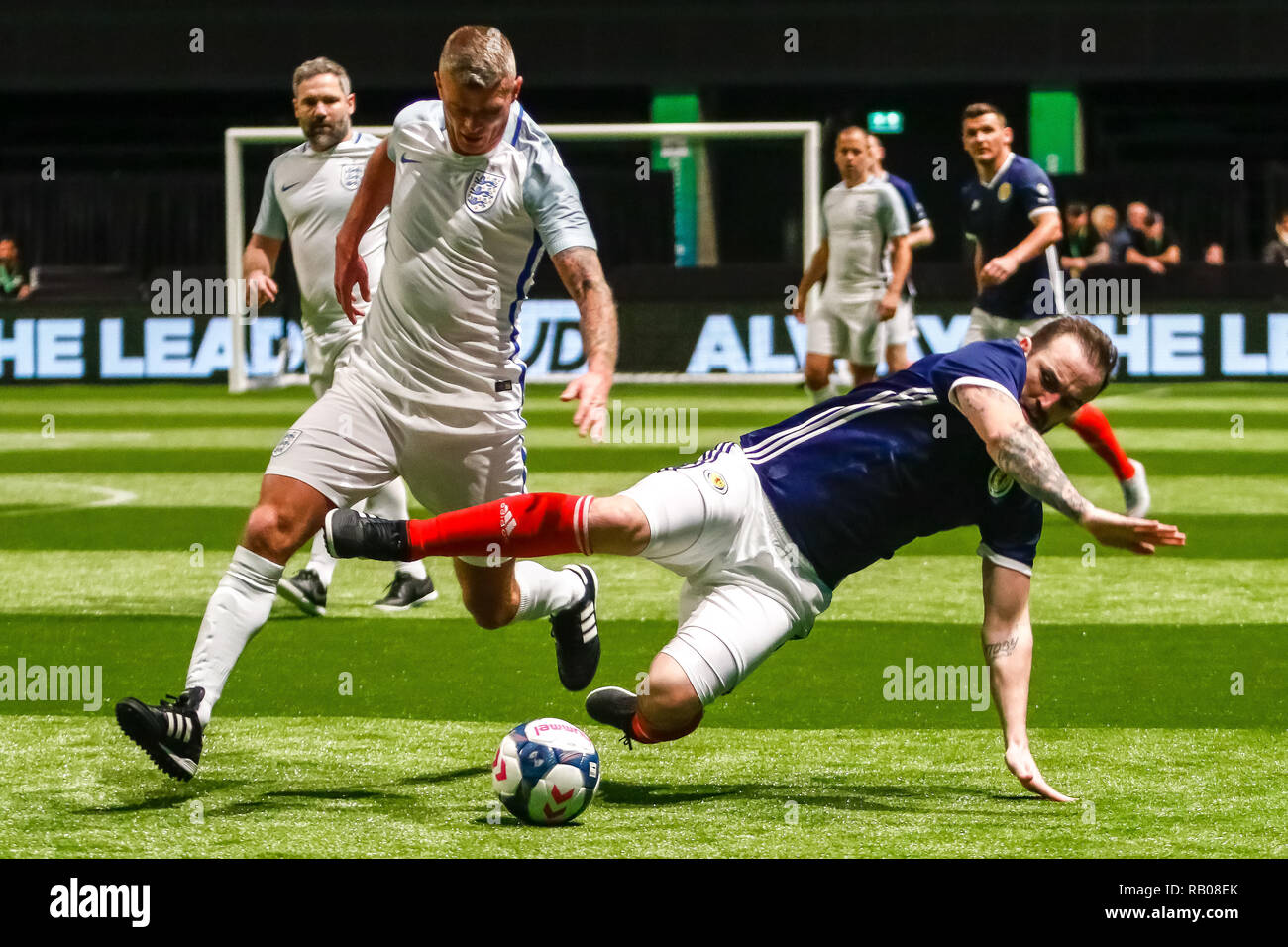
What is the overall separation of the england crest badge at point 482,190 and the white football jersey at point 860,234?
347 inches

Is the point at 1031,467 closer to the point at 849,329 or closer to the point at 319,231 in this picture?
the point at 319,231

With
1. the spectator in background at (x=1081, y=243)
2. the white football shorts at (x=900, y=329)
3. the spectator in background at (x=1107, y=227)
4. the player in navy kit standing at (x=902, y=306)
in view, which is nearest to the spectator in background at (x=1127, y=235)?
the spectator in background at (x=1107, y=227)

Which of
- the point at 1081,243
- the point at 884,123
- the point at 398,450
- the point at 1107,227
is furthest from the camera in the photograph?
the point at 884,123

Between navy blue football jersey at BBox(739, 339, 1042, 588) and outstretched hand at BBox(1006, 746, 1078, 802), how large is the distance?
0.49 metres

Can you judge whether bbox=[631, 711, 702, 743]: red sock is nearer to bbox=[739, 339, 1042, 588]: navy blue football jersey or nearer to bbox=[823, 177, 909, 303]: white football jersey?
bbox=[739, 339, 1042, 588]: navy blue football jersey

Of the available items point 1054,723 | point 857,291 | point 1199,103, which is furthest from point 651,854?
point 1199,103

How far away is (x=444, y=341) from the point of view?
212 inches

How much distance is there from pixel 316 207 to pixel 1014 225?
4568 millimetres

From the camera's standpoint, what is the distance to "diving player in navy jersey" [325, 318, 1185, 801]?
475 centimetres

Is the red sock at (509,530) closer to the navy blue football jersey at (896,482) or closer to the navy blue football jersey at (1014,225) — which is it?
the navy blue football jersey at (896,482)

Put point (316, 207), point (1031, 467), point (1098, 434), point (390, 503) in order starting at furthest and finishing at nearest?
1. point (1098, 434)
2. point (316, 207)
3. point (390, 503)
4. point (1031, 467)

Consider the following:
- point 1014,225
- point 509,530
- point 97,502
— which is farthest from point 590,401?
point 97,502

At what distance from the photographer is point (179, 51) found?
26844 millimetres

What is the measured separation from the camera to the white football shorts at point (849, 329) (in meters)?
13.9
